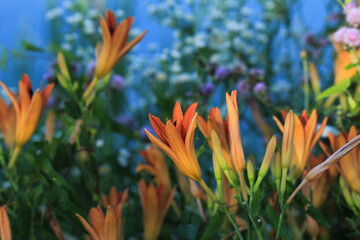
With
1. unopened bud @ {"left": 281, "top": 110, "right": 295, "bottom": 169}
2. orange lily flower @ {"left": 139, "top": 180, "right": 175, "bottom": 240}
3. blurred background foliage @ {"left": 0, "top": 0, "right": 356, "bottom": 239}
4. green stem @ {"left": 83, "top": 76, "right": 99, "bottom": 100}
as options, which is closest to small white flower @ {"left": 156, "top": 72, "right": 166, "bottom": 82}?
blurred background foliage @ {"left": 0, "top": 0, "right": 356, "bottom": 239}

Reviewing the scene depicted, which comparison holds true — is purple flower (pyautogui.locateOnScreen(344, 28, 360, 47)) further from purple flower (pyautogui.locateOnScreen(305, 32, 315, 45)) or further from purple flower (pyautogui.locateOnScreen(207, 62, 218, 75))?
purple flower (pyautogui.locateOnScreen(305, 32, 315, 45))

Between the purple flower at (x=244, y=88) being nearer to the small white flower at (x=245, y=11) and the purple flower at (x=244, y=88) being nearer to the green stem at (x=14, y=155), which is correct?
the green stem at (x=14, y=155)

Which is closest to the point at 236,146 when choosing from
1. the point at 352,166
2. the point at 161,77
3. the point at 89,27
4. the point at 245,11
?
the point at 352,166

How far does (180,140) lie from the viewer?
13.8 inches

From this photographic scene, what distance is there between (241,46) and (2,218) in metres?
1.01

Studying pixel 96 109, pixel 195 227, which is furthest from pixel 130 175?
pixel 195 227

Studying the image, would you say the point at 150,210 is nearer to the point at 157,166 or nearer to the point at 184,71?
the point at 157,166

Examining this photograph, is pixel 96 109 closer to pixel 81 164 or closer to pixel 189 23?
pixel 81 164

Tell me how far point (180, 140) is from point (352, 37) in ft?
0.96

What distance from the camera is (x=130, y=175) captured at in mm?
811

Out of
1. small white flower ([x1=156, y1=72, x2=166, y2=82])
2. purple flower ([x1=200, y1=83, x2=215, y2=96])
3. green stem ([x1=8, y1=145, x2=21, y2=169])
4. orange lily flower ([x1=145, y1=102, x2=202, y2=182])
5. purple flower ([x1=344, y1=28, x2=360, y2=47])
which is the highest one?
small white flower ([x1=156, y1=72, x2=166, y2=82])

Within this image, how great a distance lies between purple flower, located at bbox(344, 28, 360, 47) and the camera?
21.4 inches

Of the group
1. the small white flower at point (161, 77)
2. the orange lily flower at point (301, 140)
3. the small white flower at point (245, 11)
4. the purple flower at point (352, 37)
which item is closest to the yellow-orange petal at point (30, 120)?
the orange lily flower at point (301, 140)

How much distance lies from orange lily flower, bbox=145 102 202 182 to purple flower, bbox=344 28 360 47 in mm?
267
